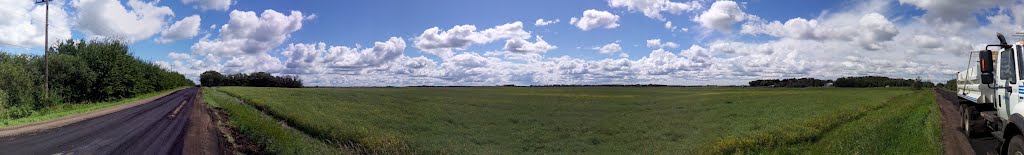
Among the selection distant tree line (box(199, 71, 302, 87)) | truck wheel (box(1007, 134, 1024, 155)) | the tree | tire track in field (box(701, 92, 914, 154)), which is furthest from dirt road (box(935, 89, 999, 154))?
the tree

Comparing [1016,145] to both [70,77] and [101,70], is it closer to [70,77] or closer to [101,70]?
[70,77]

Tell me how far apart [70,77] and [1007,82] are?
173 feet

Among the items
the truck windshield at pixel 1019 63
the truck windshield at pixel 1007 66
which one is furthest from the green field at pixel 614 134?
the truck windshield at pixel 1019 63

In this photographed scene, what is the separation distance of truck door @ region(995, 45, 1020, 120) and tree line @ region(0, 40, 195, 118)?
35359 millimetres

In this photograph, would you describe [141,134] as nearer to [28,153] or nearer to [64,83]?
[28,153]

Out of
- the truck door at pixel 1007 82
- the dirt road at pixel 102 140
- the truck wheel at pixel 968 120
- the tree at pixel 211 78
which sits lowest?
the dirt road at pixel 102 140

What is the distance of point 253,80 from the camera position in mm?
138625

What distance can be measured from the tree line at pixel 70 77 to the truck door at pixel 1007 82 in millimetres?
35359

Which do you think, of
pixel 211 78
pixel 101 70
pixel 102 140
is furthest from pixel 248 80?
pixel 102 140

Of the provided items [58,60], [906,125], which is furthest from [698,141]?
[58,60]

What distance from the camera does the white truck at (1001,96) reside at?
380 inches

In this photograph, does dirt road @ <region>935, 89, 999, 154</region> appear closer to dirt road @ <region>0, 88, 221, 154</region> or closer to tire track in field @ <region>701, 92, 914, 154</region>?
tire track in field @ <region>701, 92, 914, 154</region>

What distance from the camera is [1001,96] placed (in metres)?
12.0

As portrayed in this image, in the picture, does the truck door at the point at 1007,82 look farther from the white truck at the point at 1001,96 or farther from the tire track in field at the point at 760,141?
the tire track in field at the point at 760,141
